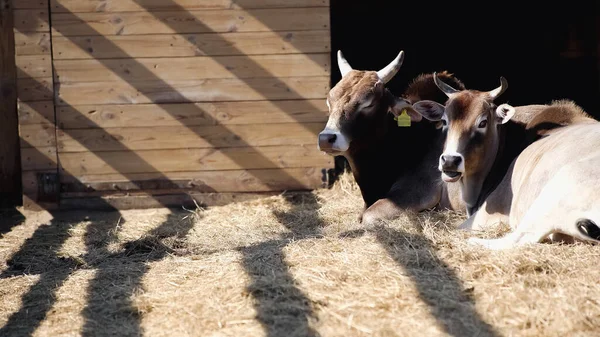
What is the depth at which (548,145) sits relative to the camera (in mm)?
6348

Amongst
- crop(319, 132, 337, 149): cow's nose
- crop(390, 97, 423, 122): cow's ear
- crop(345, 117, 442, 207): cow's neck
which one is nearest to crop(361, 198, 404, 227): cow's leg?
crop(345, 117, 442, 207): cow's neck

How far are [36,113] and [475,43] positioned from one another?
7.60m

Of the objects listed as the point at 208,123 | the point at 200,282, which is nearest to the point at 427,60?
the point at 208,123

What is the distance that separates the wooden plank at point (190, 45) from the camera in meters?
8.68

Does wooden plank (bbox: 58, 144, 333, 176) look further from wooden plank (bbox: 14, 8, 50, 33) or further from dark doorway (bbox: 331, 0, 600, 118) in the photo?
dark doorway (bbox: 331, 0, 600, 118)

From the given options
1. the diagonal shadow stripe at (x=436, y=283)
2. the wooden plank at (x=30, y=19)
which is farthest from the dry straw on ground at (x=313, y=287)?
the wooden plank at (x=30, y=19)

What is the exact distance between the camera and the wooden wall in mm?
8680

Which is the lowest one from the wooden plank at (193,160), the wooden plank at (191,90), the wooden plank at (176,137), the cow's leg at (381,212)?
the wooden plank at (193,160)

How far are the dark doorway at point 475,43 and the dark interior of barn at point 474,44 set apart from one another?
15 mm

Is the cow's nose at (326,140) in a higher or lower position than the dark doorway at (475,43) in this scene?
higher

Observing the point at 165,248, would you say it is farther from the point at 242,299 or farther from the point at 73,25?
the point at 73,25

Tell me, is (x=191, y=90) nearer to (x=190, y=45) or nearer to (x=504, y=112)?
(x=190, y=45)

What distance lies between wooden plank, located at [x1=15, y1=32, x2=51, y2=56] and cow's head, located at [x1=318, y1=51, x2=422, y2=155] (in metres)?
3.30

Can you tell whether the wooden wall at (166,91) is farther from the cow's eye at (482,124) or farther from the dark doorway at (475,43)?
the dark doorway at (475,43)
